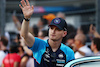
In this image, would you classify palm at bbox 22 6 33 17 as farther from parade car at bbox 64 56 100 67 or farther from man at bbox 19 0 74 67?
parade car at bbox 64 56 100 67

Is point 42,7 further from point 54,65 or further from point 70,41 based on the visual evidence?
point 54,65

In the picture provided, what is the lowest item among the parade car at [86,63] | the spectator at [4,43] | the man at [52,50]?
the parade car at [86,63]

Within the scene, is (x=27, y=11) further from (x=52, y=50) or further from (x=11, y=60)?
(x=11, y=60)

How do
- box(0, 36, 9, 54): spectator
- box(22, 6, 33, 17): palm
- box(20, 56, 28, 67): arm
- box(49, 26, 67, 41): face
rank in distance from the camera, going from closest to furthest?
box(22, 6, 33, 17): palm
box(49, 26, 67, 41): face
box(20, 56, 28, 67): arm
box(0, 36, 9, 54): spectator

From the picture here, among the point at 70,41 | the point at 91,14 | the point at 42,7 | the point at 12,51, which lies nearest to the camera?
the point at 70,41

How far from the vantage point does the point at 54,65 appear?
286cm

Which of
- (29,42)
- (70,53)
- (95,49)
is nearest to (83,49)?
(95,49)

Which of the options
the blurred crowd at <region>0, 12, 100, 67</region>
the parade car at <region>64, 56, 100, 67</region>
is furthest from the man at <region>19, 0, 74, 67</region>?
the blurred crowd at <region>0, 12, 100, 67</region>

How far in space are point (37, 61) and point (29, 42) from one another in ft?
1.00

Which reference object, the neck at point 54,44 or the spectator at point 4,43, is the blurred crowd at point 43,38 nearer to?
Answer: the spectator at point 4,43

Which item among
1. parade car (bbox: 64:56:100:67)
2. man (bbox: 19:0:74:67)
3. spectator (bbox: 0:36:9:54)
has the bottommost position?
parade car (bbox: 64:56:100:67)

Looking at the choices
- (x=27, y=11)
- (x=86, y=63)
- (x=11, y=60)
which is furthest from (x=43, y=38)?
(x=86, y=63)

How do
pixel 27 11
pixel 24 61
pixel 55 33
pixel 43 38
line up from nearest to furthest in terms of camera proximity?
1. pixel 27 11
2. pixel 55 33
3. pixel 24 61
4. pixel 43 38

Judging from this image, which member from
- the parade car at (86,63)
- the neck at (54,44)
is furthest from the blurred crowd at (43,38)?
the parade car at (86,63)
